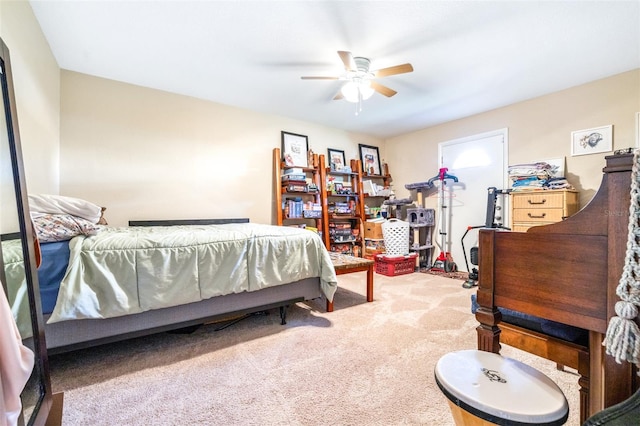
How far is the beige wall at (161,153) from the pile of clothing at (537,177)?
10.2 ft

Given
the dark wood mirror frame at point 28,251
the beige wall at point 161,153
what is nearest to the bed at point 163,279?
the dark wood mirror frame at point 28,251

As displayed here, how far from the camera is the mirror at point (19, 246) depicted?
85cm

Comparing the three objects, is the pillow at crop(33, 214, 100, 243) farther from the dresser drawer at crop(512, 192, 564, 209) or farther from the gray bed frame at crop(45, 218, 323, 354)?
the dresser drawer at crop(512, 192, 564, 209)

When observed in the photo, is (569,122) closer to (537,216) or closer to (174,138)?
(537,216)

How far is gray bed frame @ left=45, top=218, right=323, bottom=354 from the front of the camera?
4.75 feet

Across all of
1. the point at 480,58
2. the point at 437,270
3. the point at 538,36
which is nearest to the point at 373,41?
the point at 480,58

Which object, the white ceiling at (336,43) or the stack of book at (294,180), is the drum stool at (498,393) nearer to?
the white ceiling at (336,43)

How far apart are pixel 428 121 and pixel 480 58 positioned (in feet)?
5.78

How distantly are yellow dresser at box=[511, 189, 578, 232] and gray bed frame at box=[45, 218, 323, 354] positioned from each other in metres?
2.44

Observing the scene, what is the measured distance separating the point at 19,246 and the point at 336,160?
3992mm

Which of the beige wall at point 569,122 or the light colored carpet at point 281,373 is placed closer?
the light colored carpet at point 281,373

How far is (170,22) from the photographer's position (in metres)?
2.03

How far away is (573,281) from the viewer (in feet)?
2.41

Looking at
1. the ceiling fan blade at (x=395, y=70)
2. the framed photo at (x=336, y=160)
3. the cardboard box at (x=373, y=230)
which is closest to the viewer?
the ceiling fan blade at (x=395, y=70)
